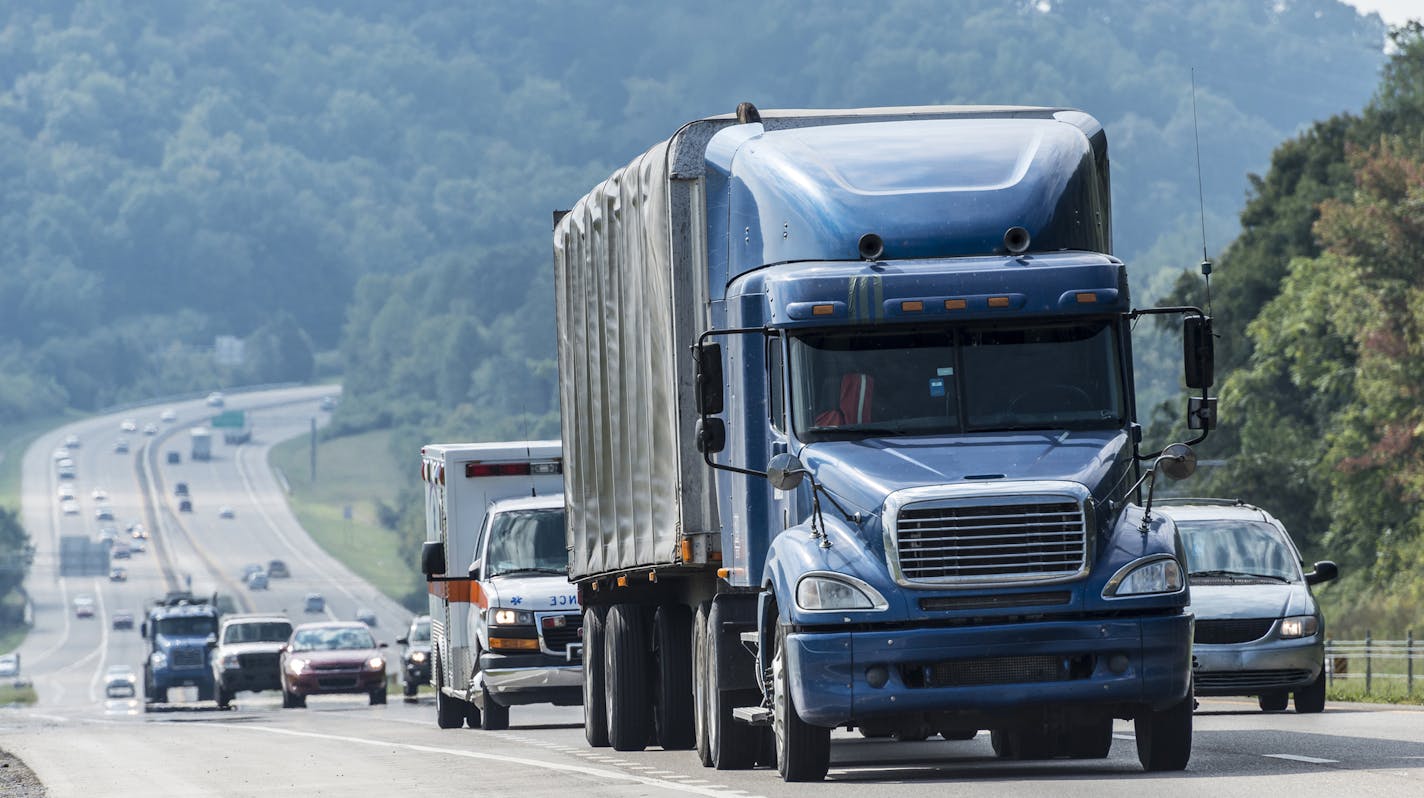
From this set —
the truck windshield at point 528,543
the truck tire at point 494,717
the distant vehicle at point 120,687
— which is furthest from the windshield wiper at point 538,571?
the distant vehicle at point 120,687

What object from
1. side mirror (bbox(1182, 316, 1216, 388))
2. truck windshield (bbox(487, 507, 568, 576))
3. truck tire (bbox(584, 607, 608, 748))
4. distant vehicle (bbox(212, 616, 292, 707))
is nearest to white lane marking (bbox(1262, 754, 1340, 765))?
side mirror (bbox(1182, 316, 1216, 388))

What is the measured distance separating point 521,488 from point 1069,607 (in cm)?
1443

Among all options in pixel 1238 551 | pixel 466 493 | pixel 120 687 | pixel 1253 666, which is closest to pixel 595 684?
pixel 1253 666

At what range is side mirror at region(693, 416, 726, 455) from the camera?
15.0 meters

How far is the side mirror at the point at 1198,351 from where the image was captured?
14.8 m

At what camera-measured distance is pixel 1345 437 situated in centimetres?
5947

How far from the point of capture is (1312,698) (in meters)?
23.8

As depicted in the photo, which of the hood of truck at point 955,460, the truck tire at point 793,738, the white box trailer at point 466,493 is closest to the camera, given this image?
the hood of truck at point 955,460

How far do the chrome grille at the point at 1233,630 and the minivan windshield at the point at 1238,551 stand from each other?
38.7 inches

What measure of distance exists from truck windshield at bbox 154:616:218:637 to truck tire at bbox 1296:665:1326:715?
37.1m

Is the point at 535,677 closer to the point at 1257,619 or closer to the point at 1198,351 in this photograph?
the point at 1257,619

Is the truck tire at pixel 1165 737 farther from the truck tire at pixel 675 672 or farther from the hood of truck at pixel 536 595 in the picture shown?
the hood of truck at pixel 536 595

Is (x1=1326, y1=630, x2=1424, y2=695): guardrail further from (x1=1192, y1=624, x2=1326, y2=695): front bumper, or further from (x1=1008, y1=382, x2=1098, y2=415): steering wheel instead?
(x1=1008, y1=382, x2=1098, y2=415): steering wheel

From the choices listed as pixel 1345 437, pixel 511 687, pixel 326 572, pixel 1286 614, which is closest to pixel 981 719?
pixel 1286 614
